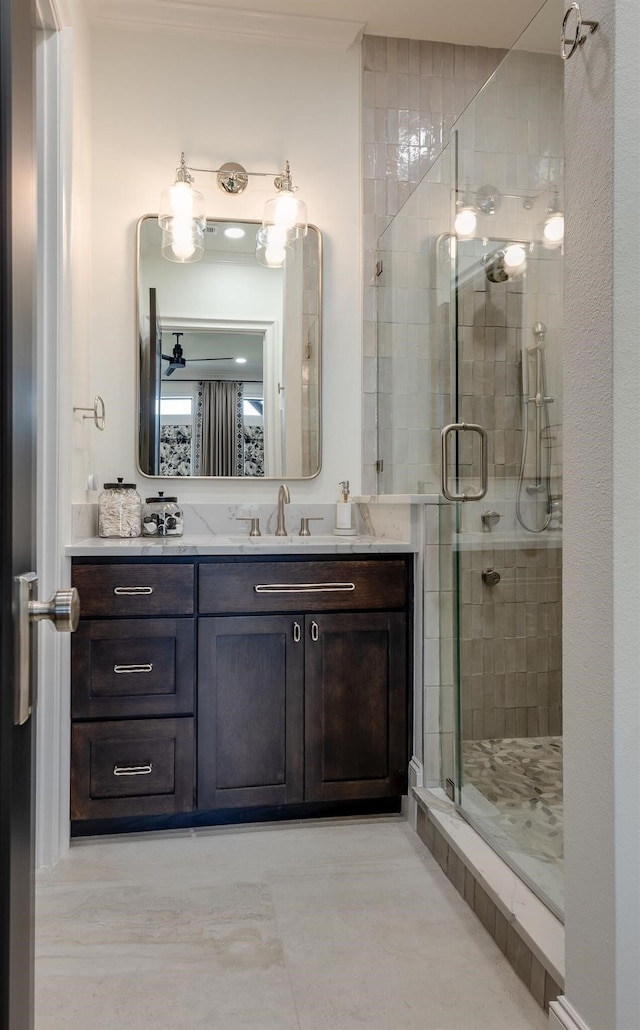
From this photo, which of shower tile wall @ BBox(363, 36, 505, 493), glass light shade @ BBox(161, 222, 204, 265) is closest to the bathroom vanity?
shower tile wall @ BBox(363, 36, 505, 493)

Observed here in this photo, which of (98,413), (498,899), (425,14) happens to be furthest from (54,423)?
(425,14)

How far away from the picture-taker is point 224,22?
2658 millimetres

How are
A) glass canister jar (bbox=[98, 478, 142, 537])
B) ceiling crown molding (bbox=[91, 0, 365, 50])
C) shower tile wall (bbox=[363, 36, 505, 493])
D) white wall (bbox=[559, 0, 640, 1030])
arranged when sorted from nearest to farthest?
1. white wall (bbox=[559, 0, 640, 1030])
2. glass canister jar (bbox=[98, 478, 142, 537])
3. ceiling crown molding (bbox=[91, 0, 365, 50])
4. shower tile wall (bbox=[363, 36, 505, 493])

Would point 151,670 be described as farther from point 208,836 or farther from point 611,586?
point 611,586

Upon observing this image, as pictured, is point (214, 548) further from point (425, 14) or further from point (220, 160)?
point (425, 14)

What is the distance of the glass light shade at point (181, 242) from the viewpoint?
2676 millimetres

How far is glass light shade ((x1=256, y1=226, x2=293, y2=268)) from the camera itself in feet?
9.03

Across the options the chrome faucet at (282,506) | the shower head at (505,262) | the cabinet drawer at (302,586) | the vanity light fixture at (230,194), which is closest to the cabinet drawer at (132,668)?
the cabinet drawer at (302,586)

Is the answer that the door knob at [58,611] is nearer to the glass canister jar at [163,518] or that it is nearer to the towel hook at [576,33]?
the towel hook at [576,33]

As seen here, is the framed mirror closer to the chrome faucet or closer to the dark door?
the chrome faucet

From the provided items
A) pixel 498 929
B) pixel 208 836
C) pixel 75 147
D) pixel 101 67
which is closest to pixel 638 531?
pixel 498 929

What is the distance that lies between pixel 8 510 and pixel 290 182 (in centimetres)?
249

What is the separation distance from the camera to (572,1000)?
1172 millimetres

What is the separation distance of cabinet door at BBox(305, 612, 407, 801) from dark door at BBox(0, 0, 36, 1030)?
59.9 inches
